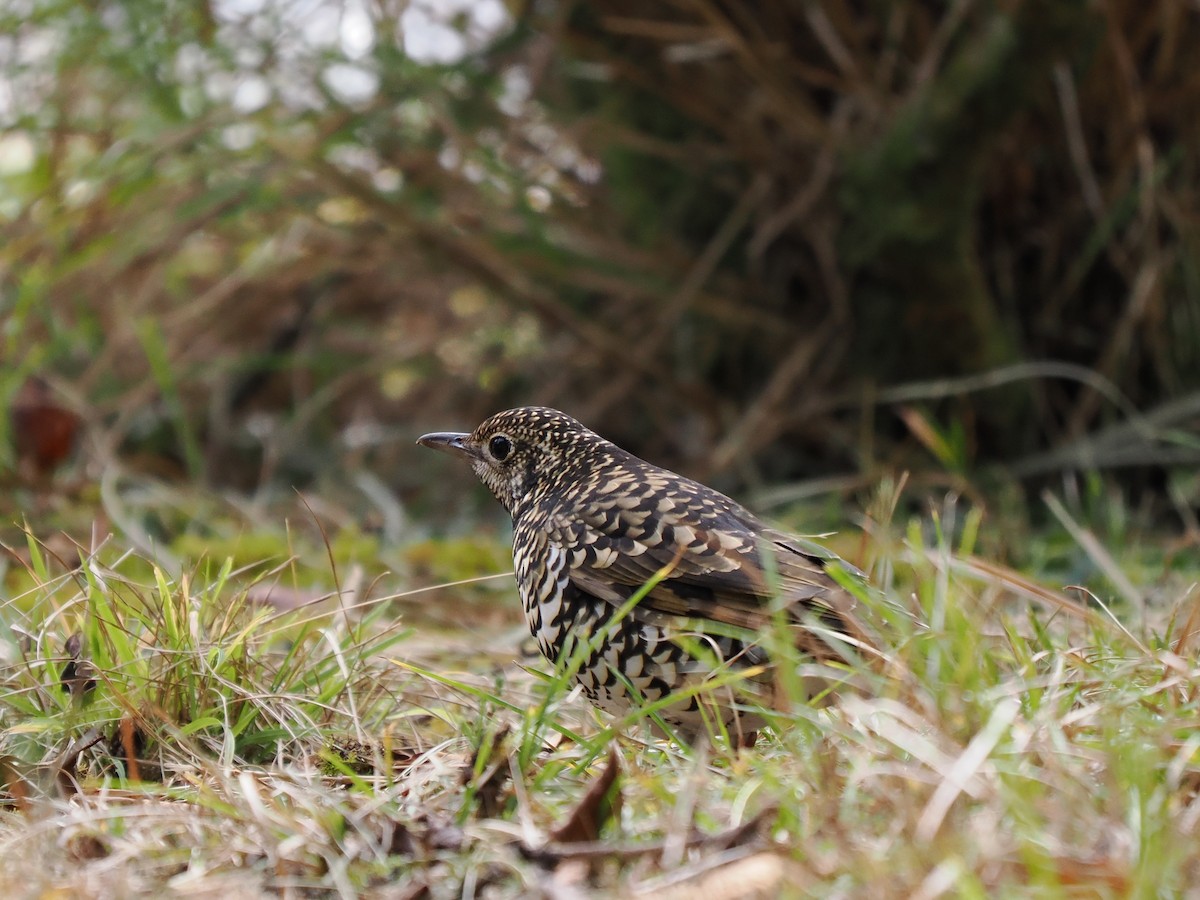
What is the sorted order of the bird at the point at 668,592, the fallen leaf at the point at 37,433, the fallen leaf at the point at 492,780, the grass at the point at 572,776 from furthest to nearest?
the fallen leaf at the point at 37,433 < the bird at the point at 668,592 < the fallen leaf at the point at 492,780 < the grass at the point at 572,776

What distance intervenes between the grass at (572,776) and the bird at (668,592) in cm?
12

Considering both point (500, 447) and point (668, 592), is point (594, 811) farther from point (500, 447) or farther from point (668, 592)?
point (500, 447)

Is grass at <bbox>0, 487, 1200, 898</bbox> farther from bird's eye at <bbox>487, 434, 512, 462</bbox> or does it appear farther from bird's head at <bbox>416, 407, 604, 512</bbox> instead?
bird's eye at <bbox>487, 434, 512, 462</bbox>

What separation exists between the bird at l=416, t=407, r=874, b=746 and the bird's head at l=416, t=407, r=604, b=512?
0.19 meters

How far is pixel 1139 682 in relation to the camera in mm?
2344

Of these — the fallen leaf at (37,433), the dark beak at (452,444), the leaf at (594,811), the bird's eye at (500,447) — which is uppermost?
the leaf at (594,811)

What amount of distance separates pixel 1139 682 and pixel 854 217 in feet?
10.7

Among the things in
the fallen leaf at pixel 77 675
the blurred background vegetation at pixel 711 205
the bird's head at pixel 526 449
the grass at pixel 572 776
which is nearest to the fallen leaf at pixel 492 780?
the grass at pixel 572 776

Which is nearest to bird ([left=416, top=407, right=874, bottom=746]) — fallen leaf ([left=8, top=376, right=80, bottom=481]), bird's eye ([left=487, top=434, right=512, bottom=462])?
bird's eye ([left=487, top=434, right=512, bottom=462])

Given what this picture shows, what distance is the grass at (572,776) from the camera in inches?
64.3

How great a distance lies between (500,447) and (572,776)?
4.66ft

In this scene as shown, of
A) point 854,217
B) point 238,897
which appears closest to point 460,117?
point 854,217

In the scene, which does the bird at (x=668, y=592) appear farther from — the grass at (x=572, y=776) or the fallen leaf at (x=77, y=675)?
the fallen leaf at (x=77, y=675)

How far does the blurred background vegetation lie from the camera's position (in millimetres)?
5004
